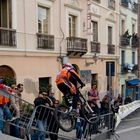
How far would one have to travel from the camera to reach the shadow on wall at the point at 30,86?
59.2 ft

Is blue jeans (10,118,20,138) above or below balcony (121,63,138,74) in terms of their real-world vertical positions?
below

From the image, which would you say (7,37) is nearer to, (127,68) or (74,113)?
(74,113)

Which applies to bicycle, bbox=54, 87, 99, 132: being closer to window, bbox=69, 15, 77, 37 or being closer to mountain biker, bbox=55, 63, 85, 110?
mountain biker, bbox=55, 63, 85, 110

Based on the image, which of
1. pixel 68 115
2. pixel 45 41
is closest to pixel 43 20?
pixel 45 41

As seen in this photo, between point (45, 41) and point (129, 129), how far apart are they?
636 cm

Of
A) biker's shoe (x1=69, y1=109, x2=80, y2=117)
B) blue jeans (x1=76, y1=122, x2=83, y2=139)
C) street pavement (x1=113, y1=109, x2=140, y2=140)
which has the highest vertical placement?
biker's shoe (x1=69, y1=109, x2=80, y2=117)

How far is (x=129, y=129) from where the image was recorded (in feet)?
56.3

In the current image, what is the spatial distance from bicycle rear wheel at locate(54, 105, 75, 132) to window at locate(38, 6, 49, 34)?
10.2 m

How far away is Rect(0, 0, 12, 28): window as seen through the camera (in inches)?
658

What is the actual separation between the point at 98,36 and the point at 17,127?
18.4 meters

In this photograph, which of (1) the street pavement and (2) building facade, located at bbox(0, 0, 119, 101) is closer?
(1) the street pavement

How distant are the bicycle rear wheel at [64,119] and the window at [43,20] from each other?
10222 millimetres

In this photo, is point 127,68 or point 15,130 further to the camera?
point 127,68

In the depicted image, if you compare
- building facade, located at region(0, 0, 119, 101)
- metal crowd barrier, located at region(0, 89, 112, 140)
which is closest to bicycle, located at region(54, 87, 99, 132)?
metal crowd barrier, located at region(0, 89, 112, 140)
